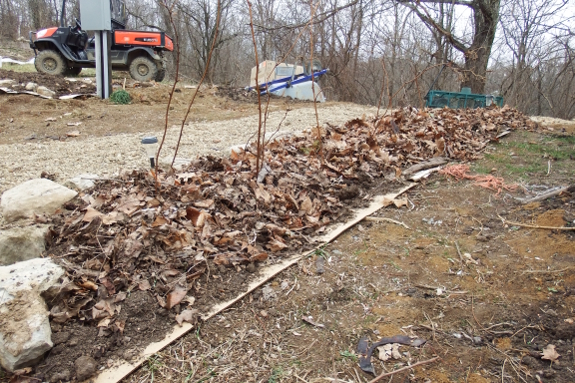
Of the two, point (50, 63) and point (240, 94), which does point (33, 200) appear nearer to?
point (240, 94)

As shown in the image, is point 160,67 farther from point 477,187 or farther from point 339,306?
point 339,306

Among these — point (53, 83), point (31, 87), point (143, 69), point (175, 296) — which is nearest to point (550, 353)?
point (175, 296)

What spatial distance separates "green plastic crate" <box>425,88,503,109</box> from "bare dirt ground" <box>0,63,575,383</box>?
17.2ft

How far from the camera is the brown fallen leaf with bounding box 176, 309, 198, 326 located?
2202 mm

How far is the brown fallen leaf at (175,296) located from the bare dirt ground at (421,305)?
3.8 inches

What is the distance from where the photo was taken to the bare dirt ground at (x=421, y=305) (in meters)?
1.95

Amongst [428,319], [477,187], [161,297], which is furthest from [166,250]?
[477,187]

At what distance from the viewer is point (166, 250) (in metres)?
2.62

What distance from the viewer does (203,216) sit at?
2949 millimetres

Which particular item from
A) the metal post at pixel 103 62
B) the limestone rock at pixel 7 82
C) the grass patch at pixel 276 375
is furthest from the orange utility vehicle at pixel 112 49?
the grass patch at pixel 276 375

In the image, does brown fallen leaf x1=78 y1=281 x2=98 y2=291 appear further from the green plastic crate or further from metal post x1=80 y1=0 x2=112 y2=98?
the green plastic crate

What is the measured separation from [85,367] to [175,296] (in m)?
0.57

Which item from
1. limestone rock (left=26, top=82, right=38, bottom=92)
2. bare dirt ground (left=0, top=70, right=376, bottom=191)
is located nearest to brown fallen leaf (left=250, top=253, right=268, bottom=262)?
bare dirt ground (left=0, top=70, right=376, bottom=191)

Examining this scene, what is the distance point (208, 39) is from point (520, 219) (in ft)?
60.0
